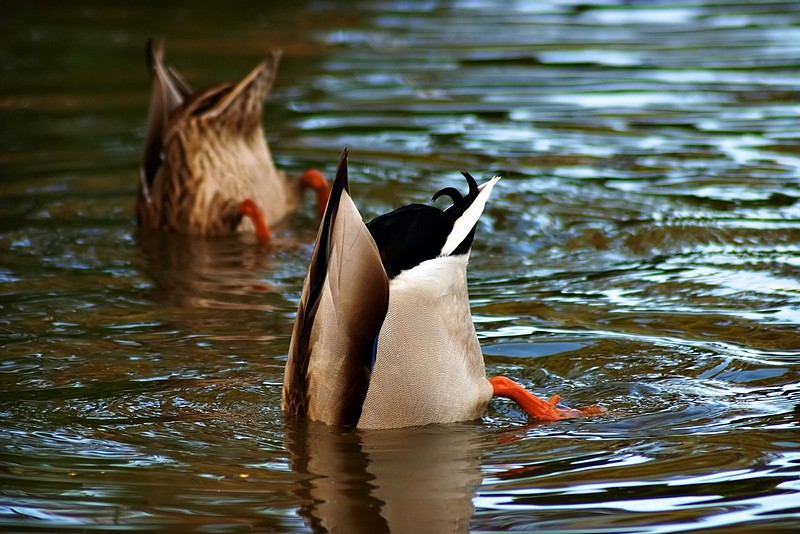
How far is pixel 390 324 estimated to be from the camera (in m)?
5.12

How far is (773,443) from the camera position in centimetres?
514

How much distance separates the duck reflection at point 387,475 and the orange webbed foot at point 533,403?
0.20 metres

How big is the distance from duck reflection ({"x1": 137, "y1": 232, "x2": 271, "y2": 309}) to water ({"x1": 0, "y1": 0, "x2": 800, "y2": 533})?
0.10 feet

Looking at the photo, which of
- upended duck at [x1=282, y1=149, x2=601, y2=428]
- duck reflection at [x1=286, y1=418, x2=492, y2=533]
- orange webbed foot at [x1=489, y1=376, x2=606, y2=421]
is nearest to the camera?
duck reflection at [x1=286, y1=418, x2=492, y2=533]

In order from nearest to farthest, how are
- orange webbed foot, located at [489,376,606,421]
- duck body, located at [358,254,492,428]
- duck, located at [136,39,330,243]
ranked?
1. duck body, located at [358,254,492,428]
2. orange webbed foot, located at [489,376,606,421]
3. duck, located at [136,39,330,243]

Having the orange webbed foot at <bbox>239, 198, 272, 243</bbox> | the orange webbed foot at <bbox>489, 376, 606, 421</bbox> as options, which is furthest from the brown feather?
the orange webbed foot at <bbox>239, 198, 272, 243</bbox>

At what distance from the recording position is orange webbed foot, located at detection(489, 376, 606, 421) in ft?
17.9

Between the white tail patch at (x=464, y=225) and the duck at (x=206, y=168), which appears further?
the duck at (x=206, y=168)

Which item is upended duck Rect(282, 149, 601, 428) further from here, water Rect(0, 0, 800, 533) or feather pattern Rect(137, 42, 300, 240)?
feather pattern Rect(137, 42, 300, 240)

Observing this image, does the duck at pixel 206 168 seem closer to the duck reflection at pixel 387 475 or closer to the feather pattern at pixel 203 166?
A: the feather pattern at pixel 203 166

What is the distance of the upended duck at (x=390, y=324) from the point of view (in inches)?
196

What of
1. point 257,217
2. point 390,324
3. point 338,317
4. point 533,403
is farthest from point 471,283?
point 338,317

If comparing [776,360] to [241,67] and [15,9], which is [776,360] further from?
[15,9]

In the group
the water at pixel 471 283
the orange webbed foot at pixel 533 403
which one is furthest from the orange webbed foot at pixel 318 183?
the orange webbed foot at pixel 533 403
